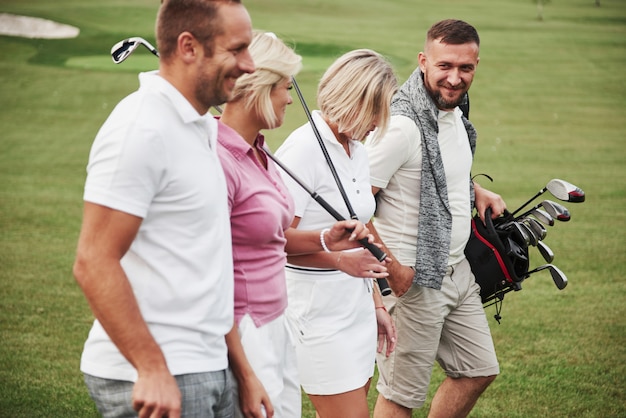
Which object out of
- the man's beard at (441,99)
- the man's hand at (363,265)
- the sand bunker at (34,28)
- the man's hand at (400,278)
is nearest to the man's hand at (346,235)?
the man's hand at (363,265)

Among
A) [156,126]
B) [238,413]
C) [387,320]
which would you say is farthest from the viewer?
[387,320]

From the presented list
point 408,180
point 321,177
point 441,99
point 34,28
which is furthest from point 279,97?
point 34,28

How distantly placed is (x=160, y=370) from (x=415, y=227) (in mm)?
2238

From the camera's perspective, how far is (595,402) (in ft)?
17.9

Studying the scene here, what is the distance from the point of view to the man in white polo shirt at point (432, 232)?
4.13m

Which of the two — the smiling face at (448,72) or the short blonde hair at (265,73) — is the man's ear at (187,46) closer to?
the short blonde hair at (265,73)

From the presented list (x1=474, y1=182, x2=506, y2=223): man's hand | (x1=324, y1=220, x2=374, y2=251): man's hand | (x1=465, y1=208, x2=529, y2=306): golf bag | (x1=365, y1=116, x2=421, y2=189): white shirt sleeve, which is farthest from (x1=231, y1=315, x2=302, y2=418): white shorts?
(x1=474, y1=182, x2=506, y2=223): man's hand

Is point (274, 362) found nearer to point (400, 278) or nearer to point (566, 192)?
point (400, 278)

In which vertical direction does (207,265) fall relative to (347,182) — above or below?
above

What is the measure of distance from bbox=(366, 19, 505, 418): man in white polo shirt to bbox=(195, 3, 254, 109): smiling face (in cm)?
182

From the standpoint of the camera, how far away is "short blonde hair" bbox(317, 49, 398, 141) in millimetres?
3646

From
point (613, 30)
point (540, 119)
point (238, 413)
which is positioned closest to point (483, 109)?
point (540, 119)

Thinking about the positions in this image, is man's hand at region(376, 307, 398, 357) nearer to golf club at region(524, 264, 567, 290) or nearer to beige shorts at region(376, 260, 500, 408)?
beige shorts at region(376, 260, 500, 408)

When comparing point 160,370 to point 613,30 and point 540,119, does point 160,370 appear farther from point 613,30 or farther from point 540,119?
point 613,30
